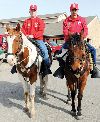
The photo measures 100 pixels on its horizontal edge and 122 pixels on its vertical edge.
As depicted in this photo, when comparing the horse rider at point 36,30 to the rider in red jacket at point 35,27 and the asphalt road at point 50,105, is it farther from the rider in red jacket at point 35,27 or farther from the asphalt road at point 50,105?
the asphalt road at point 50,105

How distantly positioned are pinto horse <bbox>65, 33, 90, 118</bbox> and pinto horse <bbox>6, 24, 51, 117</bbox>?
906 millimetres

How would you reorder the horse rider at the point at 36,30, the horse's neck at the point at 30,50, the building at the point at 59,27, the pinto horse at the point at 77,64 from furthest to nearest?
the building at the point at 59,27 → the horse rider at the point at 36,30 → the horse's neck at the point at 30,50 → the pinto horse at the point at 77,64

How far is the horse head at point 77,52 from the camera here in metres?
7.75

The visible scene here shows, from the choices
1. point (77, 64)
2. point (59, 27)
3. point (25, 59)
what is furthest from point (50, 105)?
point (59, 27)

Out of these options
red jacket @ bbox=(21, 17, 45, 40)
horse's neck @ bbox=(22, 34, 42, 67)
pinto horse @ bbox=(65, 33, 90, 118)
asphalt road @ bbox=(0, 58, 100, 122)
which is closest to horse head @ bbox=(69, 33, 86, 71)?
pinto horse @ bbox=(65, 33, 90, 118)

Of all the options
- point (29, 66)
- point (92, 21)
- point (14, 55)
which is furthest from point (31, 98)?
point (92, 21)

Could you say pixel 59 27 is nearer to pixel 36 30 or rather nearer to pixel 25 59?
pixel 36 30

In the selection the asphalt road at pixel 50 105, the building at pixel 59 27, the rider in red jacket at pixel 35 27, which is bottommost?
the building at pixel 59 27

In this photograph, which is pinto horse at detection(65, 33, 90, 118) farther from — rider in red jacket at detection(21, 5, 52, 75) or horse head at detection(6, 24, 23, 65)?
horse head at detection(6, 24, 23, 65)

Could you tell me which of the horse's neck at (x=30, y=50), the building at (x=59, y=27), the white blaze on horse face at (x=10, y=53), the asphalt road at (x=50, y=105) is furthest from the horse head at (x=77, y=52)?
the building at (x=59, y=27)

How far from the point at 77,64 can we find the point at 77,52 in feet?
0.96

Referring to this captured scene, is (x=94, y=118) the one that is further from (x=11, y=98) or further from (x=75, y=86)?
(x=11, y=98)

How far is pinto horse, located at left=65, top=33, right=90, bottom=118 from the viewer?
25.5ft

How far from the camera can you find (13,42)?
767 cm
